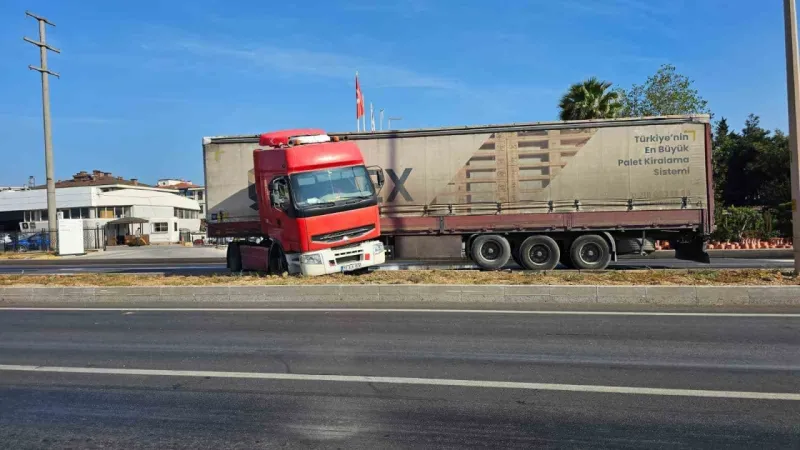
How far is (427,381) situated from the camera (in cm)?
Answer: 617

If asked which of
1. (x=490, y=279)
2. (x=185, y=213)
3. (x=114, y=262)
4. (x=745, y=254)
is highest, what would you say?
(x=185, y=213)

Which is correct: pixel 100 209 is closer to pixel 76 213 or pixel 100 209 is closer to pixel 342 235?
pixel 76 213

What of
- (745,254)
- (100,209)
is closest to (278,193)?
(745,254)

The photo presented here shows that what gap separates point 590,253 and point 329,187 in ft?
22.3

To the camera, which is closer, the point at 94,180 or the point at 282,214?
the point at 282,214

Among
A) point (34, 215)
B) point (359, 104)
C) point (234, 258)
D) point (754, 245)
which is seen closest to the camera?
point (234, 258)

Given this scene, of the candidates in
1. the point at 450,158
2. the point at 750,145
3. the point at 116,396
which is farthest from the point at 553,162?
the point at 750,145

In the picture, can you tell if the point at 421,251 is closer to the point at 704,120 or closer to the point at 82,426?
the point at 704,120

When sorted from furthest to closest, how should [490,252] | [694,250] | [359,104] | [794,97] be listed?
[359,104], [490,252], [694,250], [794,97]

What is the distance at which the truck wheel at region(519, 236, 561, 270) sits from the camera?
1595cm

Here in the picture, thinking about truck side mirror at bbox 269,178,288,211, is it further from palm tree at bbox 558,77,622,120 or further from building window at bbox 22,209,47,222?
building window at bbox 22,209,47,222

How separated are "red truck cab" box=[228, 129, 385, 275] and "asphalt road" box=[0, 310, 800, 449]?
14.7 feet

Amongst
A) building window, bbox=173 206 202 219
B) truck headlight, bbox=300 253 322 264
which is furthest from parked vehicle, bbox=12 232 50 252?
truck headlight, bbox=300 253 322 264

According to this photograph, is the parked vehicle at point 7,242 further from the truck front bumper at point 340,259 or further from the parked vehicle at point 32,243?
the truck front bumper at point 340,259
